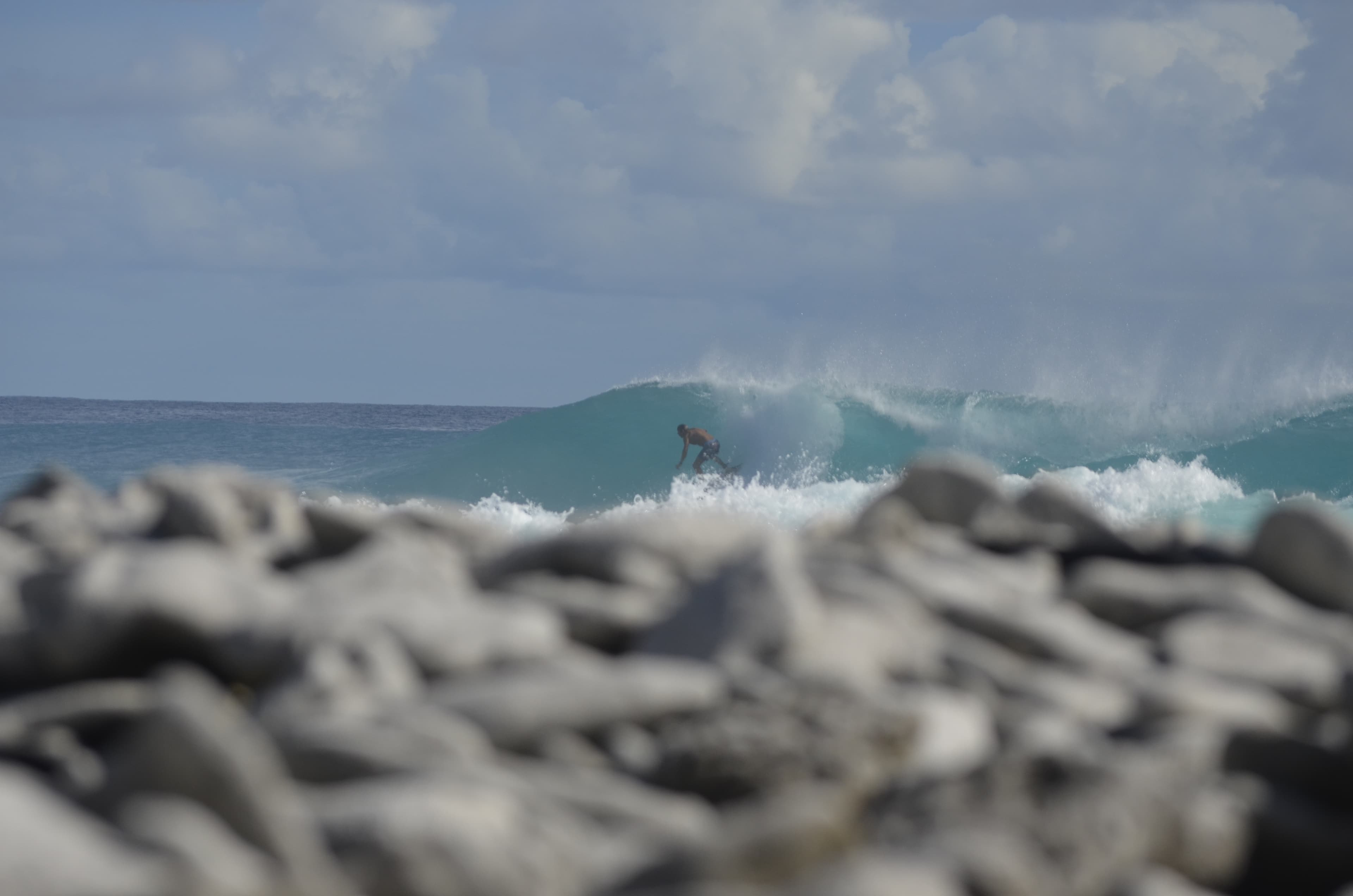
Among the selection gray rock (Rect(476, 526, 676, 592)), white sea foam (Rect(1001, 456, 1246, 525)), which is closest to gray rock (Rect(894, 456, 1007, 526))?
gray rock (Rect(476, 526, 676, 592))

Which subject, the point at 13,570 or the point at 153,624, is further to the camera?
the point at 13,570

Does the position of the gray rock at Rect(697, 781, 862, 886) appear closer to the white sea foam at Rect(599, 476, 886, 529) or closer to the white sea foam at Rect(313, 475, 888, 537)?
the white sea foam at Rect(313, 475, 888, 537)

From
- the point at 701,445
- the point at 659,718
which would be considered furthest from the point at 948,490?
the point at 701,445

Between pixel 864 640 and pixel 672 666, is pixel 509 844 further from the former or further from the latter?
pixel 864 640

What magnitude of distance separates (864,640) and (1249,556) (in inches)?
51.9

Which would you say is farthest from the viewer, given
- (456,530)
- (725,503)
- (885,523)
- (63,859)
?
(725,503)

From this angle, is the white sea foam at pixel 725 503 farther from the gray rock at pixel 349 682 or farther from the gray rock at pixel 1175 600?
the gray rock at pixel 349 682

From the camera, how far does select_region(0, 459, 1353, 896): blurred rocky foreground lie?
1.46 metres

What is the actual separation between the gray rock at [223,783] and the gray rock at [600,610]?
2.53ft

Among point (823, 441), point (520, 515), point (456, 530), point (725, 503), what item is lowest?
point (520, 515)

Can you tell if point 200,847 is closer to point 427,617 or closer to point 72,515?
point 427,617

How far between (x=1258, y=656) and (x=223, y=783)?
1799 mm

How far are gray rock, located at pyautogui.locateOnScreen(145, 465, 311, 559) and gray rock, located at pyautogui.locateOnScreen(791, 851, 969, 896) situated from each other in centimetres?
177

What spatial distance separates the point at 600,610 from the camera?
2.35 meters
